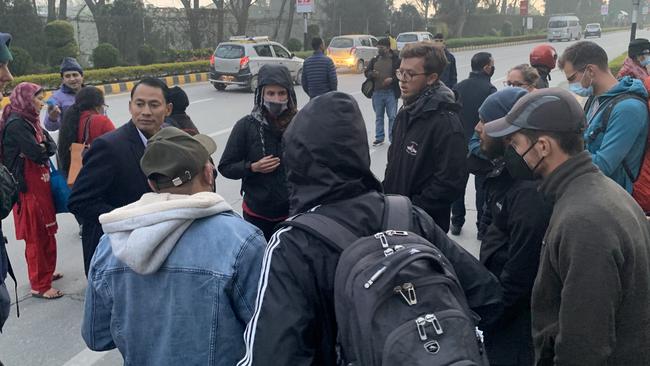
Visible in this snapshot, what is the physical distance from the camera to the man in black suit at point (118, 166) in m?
3.11

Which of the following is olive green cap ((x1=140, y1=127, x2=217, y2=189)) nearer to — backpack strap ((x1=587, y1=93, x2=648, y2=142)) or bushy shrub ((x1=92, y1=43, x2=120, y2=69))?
backpack strap ((x1=587, y1=93, x2=648, y2=142))

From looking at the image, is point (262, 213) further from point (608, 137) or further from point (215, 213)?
point (608, 137)

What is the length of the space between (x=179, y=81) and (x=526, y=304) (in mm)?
19556

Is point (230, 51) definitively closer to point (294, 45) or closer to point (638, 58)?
point (294, 45)

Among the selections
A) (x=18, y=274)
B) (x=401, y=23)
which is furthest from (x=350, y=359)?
(x=401, y=23)

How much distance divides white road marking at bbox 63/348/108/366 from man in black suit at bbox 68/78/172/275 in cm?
92

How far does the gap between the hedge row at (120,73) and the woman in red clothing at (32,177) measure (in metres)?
12.7

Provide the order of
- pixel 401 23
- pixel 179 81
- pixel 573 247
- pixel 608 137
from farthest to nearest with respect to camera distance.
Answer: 1. pixel 401 23
2. pixel 179 81
3. pixel 608 137
4. pixel 573 247

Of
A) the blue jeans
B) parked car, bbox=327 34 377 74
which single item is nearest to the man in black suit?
the blue jeans

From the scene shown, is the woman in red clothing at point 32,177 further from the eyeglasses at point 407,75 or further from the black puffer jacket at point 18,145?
the eyeglasses at point 407,75

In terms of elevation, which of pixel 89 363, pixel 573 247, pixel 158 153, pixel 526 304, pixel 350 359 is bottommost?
pixel 89 363

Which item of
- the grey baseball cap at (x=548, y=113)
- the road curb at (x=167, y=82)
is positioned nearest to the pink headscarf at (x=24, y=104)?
the grey baseball cap at (x=548, y=113)

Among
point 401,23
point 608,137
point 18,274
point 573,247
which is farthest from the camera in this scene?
point 401,23

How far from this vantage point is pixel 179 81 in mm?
20469
